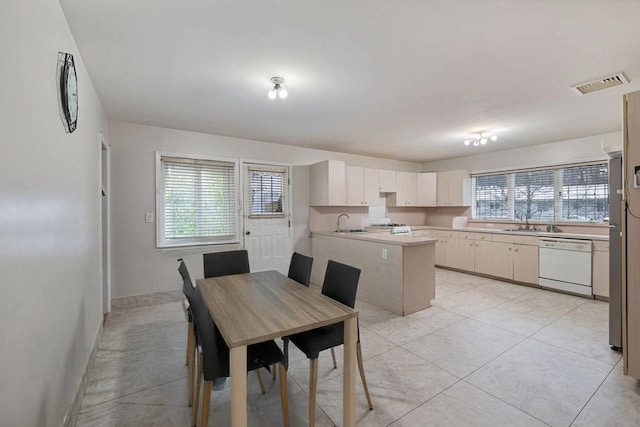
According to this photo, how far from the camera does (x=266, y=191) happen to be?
4.73m

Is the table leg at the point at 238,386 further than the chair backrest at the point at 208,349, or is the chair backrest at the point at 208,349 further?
the chair backrest at the point at 208,349

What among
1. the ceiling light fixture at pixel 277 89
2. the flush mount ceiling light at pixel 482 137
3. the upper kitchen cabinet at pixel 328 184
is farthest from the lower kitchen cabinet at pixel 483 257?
the ceiling light fixture at pixel 277 89

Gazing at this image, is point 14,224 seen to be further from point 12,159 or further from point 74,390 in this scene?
point 74,390

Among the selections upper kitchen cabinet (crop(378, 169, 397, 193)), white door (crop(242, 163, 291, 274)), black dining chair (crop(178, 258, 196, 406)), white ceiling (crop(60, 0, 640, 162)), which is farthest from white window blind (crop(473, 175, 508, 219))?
black dining chair (crop(178, 258, 196, 406))

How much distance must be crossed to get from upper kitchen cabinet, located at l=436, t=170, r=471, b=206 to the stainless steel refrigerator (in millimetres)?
3280

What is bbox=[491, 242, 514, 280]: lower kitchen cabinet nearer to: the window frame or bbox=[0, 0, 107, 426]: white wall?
the window frame

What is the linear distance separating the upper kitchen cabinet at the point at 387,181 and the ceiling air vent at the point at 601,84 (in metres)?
3.21

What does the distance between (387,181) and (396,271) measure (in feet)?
8.86

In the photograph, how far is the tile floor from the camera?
1.77 m

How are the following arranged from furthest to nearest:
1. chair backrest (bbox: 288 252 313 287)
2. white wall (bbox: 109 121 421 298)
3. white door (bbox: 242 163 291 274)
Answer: white door (bbox: 242 163 291 274)
white wall (bbox: 109 121 421 298)
chair backrest (bbox: 288 252 313 287)

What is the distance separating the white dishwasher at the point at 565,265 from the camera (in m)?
3.97

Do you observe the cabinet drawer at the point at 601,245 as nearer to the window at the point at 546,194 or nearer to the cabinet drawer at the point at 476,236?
Result: the window at the point at 546,194

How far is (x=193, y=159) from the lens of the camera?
410cm

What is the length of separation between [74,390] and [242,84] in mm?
2644
